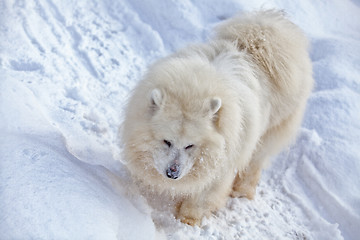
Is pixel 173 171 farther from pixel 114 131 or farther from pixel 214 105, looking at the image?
pixel 114 131

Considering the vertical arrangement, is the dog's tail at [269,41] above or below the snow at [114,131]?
above

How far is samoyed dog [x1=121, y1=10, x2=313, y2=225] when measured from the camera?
2781 mm

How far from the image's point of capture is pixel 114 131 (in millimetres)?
4281

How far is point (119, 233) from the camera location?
2.73 meters

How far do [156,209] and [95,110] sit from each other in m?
1.45

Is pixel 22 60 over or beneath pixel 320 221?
over

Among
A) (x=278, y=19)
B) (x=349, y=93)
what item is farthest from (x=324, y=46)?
(x=278, y=19)

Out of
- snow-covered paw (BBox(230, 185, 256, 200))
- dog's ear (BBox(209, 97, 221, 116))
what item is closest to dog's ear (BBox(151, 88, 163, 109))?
dog's ear (BBox(209, 97, 221, 116))

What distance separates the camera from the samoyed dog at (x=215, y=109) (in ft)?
9.12

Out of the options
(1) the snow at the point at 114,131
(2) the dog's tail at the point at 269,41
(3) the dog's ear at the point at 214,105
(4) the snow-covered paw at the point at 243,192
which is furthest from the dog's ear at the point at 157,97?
(4) the snow-covered paw at the point at 243,192

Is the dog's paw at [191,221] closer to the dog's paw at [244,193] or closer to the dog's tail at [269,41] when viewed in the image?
the dog's paw at [244,193]

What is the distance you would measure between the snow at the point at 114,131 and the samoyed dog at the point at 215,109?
0.40m

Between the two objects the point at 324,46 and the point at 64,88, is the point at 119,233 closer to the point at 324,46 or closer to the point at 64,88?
the point at 64,88

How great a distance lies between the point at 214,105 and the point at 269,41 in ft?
4.49
